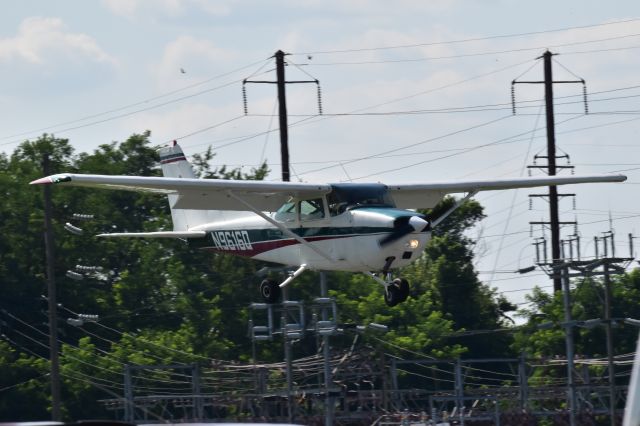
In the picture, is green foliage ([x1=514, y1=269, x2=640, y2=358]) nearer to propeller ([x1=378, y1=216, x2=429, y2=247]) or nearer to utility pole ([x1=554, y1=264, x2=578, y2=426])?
utility pole ([x1=554, y1=264, x2=578, y2=426])

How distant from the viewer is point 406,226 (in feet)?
85.0

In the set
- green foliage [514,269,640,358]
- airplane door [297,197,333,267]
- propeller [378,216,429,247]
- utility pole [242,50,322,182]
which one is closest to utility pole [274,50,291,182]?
utility pole [242,50,322,182]

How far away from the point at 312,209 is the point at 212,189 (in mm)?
2214

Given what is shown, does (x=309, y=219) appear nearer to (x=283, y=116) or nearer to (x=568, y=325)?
(x=568, y=325)

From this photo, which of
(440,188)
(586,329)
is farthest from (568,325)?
(586,329)

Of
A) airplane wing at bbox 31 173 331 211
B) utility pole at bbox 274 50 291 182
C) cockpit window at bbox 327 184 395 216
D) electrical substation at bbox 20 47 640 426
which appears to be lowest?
electrical substation at bbox 20 47 640 426

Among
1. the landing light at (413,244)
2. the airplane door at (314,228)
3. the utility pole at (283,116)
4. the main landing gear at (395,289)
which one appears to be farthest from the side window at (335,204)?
the utility pole at (283,116)

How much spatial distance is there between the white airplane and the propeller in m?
0.02

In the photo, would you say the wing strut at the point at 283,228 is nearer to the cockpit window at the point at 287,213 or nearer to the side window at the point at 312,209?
the cockpit window at the point at 287,213

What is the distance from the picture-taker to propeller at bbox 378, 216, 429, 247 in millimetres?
25781

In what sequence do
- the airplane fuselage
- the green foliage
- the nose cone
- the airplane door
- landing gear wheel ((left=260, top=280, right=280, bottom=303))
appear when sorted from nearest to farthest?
the nose cone < the airplane fuselage < the airplane door < landing gear wheel ((left=260, top=280, right=280, bottom=303)) < the green foliage

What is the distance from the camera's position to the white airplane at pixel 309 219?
26.5 metres

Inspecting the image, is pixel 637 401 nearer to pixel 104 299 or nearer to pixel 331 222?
pixel 331 222

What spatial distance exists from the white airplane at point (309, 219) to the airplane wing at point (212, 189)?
19mm
